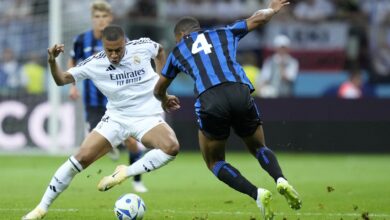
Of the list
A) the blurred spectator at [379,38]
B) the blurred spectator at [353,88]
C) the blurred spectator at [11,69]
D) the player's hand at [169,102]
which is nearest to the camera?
the player's hand at [169,102]

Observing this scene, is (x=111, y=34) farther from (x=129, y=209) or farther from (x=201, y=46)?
(x=129, y=209)

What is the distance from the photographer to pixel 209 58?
834 cm

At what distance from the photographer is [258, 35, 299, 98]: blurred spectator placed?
19547mm

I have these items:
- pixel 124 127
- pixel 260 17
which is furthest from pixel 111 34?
pixel 260 17

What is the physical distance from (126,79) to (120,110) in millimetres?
330

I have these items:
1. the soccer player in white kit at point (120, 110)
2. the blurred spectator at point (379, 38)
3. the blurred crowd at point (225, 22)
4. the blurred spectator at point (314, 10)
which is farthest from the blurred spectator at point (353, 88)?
the soccer player in white kit at point (120, 110)

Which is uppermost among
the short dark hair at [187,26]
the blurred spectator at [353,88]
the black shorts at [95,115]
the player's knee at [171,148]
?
the short dark hair at [187,26]

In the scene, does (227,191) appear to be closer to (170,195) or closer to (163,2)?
(170,195)

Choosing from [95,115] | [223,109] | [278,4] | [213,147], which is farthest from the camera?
[95,115]

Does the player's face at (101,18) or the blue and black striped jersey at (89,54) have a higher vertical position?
the player's face at (101,18)

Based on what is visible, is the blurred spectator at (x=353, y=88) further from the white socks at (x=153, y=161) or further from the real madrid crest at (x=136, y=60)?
the white socks at (x=153, y=161)

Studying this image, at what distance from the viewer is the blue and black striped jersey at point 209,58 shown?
27.2 feet

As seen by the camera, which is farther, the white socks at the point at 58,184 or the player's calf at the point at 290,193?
the white socks at the point at 58,184

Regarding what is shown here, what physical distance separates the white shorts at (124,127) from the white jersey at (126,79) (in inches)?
2.7
